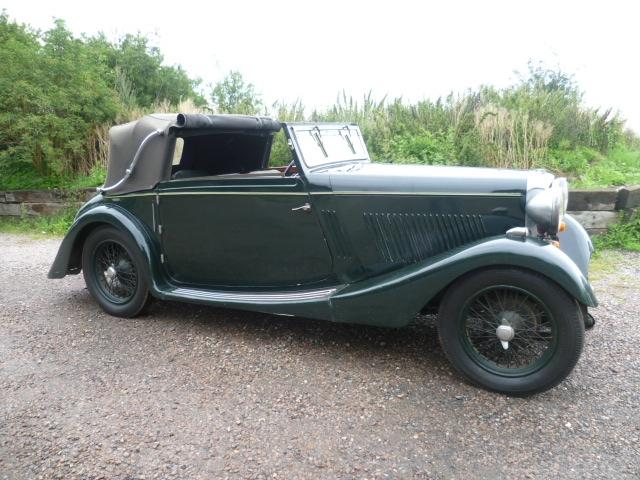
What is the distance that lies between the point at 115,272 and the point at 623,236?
5493mm

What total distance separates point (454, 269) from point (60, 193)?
25.8 feet

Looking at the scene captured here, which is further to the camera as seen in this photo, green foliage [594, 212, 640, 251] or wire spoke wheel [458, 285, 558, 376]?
green foliage [594, 212, 640, 251]

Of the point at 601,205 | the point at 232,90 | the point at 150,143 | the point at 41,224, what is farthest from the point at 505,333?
the point at 232,90

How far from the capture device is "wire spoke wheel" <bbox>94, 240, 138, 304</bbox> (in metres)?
4.27

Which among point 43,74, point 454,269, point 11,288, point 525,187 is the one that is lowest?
point 11,288

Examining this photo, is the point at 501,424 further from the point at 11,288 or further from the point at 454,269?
the point at 11,288

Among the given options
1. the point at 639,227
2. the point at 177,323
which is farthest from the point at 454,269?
the point at 639,227

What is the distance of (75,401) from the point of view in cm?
299

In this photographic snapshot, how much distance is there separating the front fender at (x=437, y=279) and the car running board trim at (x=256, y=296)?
0.54ft

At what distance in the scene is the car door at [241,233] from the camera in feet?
11.4

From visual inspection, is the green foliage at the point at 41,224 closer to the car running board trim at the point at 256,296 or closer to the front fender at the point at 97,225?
the front fender at the point at 97,225

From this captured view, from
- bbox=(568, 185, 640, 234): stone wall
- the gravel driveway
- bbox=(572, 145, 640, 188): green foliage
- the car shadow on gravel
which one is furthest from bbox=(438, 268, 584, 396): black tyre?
bbox=(572, 145, 640, 188): green foliage

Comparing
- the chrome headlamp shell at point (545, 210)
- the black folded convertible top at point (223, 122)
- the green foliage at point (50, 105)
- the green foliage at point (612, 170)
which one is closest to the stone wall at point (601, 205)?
the green foliage at point (612, 170)

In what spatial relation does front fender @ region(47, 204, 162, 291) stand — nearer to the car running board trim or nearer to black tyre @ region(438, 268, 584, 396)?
the car running board trim
